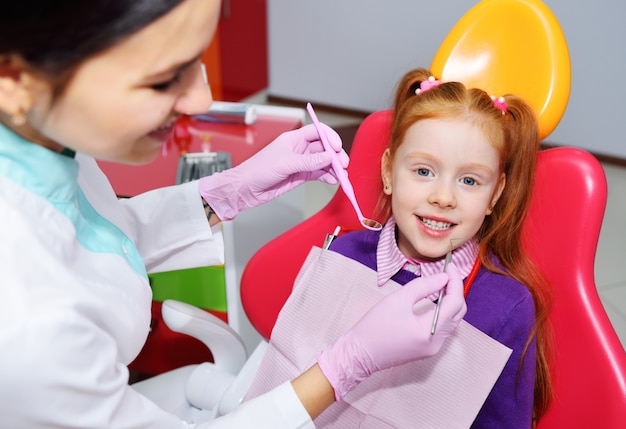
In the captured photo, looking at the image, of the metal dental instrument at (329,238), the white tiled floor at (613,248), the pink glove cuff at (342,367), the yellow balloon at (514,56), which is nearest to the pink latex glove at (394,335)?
the pink glove cuff at (342,367)

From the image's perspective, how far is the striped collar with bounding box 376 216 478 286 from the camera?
3.21 feet

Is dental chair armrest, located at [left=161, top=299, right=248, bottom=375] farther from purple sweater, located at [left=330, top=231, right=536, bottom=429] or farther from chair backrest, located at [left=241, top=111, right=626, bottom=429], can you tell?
chair backrest, located at [left=241, top=111, right=626, bottom=429]

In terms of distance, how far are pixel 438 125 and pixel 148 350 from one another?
0.95 meters

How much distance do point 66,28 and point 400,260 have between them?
64 centimetres

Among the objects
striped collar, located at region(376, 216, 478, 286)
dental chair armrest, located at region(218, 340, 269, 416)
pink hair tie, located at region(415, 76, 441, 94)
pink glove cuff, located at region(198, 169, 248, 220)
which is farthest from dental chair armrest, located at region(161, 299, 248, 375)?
pink hair tie, located at region(415, 76, 441, 94)

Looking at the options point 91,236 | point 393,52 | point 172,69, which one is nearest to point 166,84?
point 172,69

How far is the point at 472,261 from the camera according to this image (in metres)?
0.99

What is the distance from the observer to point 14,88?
23.3 inches

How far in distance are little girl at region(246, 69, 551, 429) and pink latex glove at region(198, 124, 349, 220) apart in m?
0.13

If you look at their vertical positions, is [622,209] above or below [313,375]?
below

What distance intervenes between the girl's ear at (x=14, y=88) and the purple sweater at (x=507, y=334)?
67cm

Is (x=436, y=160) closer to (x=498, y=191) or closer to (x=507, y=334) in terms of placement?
(x=498, y=191)

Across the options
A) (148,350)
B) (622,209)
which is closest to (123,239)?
(148,350)

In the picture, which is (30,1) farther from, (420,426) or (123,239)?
(420,426)
